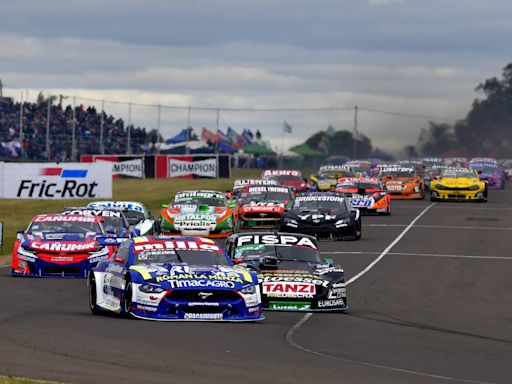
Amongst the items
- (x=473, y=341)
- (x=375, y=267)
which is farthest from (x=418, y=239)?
(x=473, y=341)

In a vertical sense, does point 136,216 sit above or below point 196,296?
below

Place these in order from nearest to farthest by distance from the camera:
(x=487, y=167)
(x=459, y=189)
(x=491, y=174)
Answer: (x=459, y=189)
(x=491, y=174)
(x=487, y=167)

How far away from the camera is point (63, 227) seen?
26344 mm

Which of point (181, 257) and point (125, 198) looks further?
point (125, 198)

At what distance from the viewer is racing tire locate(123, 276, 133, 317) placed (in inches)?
685

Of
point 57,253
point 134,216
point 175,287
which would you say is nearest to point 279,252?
point 175,287

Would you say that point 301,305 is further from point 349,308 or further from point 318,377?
point 318,377

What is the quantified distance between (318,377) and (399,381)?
2.49ft

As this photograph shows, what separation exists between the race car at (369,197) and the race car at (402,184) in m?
7.39

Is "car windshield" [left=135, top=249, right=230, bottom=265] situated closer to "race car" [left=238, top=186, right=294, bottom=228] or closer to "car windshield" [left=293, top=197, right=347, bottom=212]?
"car windshield" [left=293, top=197, right=347, bottom=212]

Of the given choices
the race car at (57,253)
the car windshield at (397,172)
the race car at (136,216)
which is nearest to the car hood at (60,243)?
the race car at (57,253)

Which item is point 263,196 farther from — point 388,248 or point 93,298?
point 93,298

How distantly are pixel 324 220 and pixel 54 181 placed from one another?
803 inches

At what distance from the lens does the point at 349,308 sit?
818 inches
